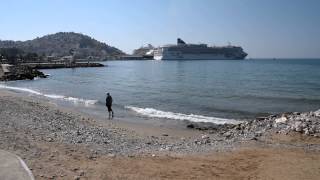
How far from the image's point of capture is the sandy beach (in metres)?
9.50

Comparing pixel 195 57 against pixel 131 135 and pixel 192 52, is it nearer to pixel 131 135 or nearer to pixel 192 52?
pixel 192 52

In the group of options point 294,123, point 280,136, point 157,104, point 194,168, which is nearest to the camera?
point 194,168

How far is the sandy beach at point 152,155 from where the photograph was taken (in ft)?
31.2

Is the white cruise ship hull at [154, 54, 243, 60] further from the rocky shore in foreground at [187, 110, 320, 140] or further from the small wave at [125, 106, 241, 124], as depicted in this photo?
the rocky shore in foreground at [187, 110, 320, 140]

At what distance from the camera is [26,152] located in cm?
1033

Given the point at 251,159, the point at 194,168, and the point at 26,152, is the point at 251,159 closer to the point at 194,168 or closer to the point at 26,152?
the point at 194,168

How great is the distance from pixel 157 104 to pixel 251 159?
63.9ft

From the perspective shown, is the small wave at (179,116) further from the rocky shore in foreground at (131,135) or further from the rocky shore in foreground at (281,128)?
the rocky shore in foreground at (281,128)

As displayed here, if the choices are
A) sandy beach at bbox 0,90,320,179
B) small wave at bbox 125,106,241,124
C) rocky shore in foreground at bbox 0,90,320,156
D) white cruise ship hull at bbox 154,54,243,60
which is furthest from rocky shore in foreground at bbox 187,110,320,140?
white cruise ship hull at bbox 154,54,243,60

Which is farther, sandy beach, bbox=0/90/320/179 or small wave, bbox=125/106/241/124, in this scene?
small wave, bbox=125/106/241/124

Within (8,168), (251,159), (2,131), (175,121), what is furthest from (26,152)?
(175,121)

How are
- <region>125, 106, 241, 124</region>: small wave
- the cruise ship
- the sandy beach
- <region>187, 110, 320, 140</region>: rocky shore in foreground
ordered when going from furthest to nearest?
1. the cruise ship
2. <region>125, 106, 241, 124</region>: small wave
3. <region>187, 110, 320, 140</region>: rocky shore in foreground
4. the sandy beach

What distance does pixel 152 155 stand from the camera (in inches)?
447

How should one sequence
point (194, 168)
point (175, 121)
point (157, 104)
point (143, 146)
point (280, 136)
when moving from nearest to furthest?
point (194, 168) → point (143, 146) → point (280, 136) → point (175, 121) → point (157, 104)
